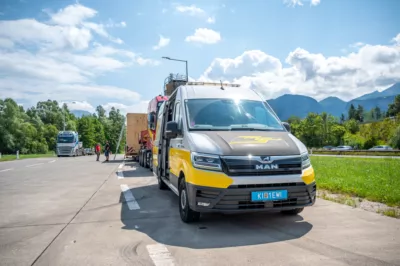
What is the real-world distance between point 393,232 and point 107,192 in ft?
23.0

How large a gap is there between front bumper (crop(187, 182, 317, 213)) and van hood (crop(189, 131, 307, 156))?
51 centimetres

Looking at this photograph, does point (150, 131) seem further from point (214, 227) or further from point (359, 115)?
point (359, 115)

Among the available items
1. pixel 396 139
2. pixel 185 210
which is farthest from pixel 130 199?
pixel 396 139

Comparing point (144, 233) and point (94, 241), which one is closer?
point (94, 241)

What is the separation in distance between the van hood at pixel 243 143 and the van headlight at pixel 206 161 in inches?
2.7

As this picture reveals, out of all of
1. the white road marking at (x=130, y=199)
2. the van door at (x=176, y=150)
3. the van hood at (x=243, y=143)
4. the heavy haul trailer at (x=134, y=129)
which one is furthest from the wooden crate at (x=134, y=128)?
the van hood at (x=243, y=143)

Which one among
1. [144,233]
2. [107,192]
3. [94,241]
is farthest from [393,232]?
[107,192]

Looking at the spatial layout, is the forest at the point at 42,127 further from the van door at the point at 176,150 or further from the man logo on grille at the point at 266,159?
the man logo on grille at the point at 266,159

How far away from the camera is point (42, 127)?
95875 millimetres

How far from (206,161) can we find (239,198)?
743 millimetres

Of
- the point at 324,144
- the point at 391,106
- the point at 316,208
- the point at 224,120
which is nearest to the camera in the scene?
the point at 224,120

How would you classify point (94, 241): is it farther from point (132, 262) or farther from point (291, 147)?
point (291, 147)

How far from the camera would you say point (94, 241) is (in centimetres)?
465

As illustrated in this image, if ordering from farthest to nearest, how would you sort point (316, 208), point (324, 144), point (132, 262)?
point (324, 144) → point (316, 208) → point (132, 262)
